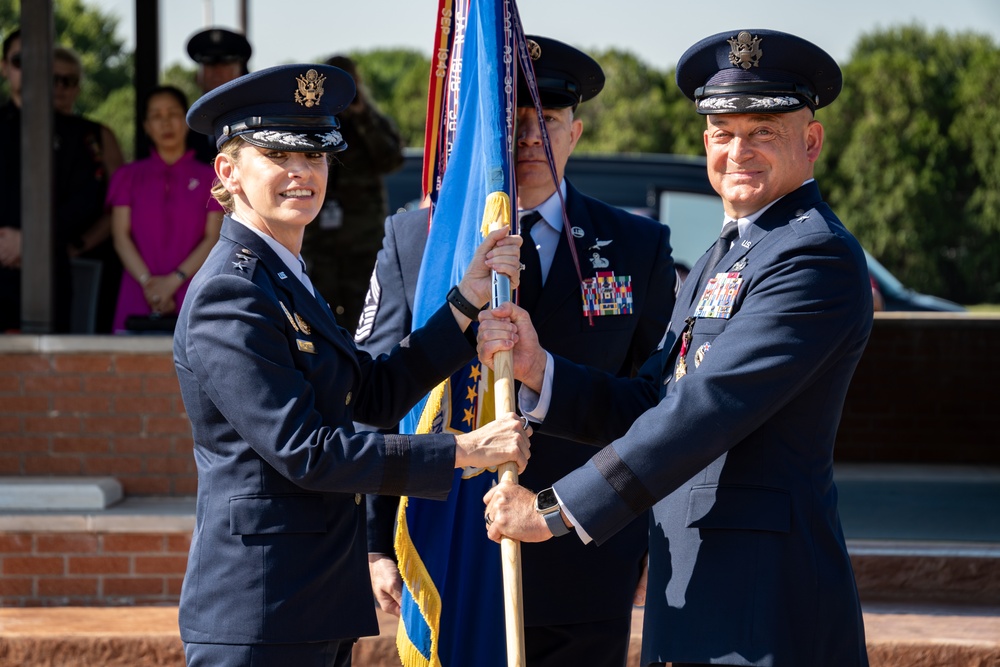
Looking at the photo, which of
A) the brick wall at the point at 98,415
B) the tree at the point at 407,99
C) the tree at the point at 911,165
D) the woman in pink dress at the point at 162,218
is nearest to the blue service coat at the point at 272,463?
the brick wall at the point at 98,415

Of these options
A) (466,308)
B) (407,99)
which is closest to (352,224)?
(466,308)

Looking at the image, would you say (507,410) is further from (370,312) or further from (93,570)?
(93,570)

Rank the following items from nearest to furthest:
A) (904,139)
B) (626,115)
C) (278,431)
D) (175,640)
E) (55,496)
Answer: (278,431) → (175,640) → (55,496) → (904,139) → (626,115)

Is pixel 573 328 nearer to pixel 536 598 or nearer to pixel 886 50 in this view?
pixel 536 598

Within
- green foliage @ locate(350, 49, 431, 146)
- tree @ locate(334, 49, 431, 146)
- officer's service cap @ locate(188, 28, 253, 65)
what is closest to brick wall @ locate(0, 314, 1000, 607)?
officer's service cap @ locate(188, 28, 253, 65)

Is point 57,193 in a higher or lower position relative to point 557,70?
lower

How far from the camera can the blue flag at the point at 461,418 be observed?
10.9ft

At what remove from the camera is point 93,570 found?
5.28 meters

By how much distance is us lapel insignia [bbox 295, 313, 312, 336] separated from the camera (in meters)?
2.86

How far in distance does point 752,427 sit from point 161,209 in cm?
406

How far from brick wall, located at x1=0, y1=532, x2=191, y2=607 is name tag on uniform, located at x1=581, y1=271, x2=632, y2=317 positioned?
8.09ft

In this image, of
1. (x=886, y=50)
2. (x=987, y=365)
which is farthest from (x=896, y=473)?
(x=886, y=50)

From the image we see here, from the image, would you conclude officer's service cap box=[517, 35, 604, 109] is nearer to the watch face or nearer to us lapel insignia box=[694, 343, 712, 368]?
us lapel insignia box=[694, 343, 712, 368]

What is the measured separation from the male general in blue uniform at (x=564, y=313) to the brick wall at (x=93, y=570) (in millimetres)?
1968
